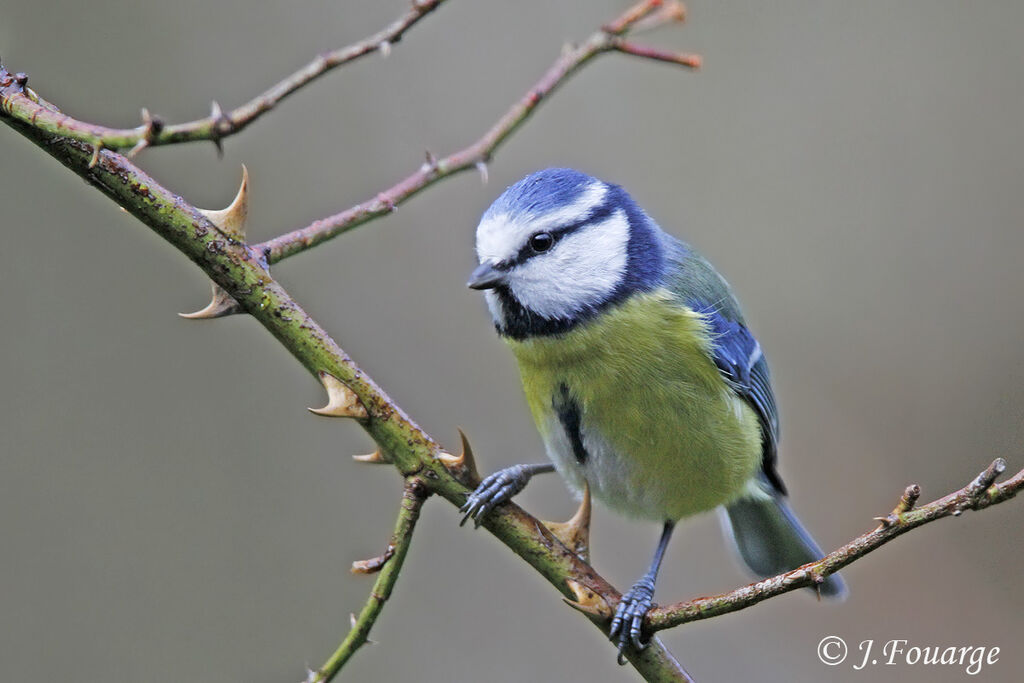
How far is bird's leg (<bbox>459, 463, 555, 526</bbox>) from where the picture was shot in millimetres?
1792

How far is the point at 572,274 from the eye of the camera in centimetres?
260

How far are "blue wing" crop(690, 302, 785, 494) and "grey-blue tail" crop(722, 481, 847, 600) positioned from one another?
79 mm

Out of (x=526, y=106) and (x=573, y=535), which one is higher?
(x=526, y=106)

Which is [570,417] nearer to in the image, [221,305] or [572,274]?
[572,274]

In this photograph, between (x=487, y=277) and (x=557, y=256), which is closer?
(x=487, y=277)

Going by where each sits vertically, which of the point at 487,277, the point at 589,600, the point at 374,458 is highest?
the point at 487,277

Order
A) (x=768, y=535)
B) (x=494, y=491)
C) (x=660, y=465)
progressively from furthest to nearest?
1. (x=768, y=535)
2. (x=660, y=465)
3. (x=494, y=491)

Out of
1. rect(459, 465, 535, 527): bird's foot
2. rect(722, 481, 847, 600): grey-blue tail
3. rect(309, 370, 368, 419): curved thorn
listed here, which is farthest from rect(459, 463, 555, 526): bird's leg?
rect(722, 481, 847, 600): grey-blue tail

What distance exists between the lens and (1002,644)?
13.7 feet

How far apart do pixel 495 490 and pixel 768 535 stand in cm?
154

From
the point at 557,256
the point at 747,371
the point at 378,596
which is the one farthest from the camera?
the point at 747,371

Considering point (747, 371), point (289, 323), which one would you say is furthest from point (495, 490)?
point (747, 371)

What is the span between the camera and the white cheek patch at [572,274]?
255 centimetres

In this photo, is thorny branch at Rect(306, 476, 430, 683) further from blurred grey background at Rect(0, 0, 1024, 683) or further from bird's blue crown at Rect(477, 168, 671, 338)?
blurred grey background at Rect(0, 0, 1024, 683)
